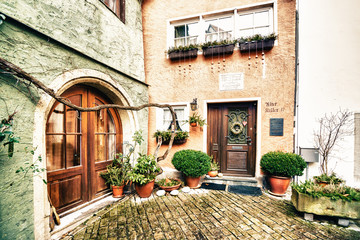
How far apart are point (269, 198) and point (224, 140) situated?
6.17 ft

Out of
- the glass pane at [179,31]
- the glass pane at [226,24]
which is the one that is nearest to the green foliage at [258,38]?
the glass pane at [226,24]

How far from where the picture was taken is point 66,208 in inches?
117

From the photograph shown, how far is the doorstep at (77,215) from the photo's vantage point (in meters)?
2.53

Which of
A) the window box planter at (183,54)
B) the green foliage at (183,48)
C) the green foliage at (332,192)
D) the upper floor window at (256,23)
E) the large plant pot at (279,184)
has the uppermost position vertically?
the upper floor window at (256,23)

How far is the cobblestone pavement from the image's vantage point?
8.02 feet

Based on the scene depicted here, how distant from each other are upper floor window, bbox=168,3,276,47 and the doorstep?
5113 millimetres

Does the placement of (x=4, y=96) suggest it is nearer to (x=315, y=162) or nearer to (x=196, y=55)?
(x=196, y=55)

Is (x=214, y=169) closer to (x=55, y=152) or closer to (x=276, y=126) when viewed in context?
(x=276, y=126)

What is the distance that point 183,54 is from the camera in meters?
5.02

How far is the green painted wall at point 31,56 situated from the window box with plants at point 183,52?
2.00 metres

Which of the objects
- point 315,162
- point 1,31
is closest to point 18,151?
point 1,31

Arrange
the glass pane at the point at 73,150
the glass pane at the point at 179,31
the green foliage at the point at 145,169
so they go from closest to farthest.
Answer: the glass pane at the point at 73,150
the green foliage at the point at 145,169
the glass pane at the point at 179,31

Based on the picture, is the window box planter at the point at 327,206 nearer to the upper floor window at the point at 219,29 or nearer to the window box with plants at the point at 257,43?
the window box with plants at the point at 257,43

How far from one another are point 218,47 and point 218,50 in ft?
0.30
